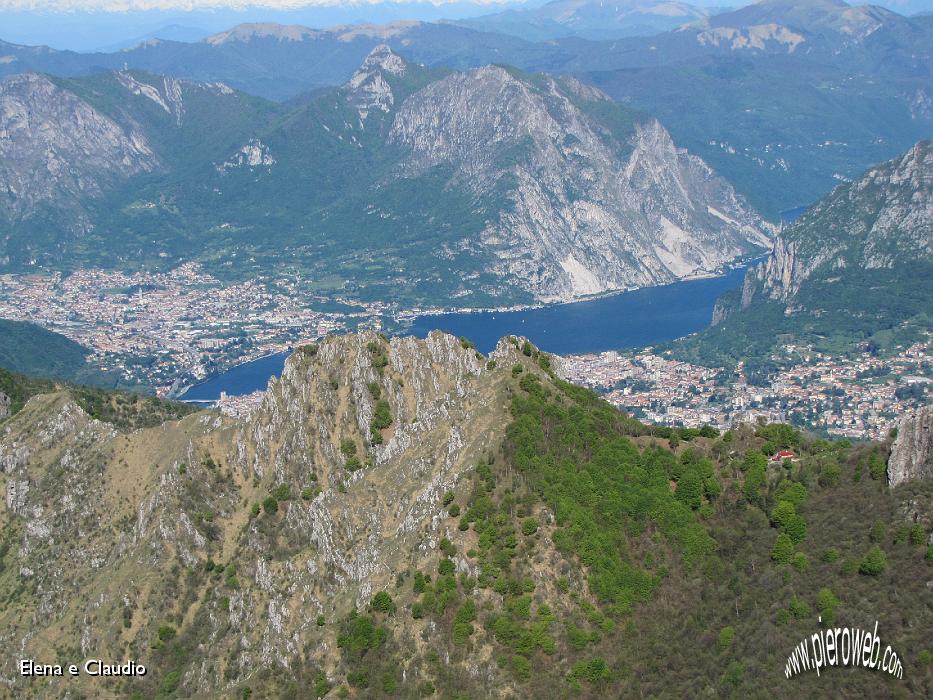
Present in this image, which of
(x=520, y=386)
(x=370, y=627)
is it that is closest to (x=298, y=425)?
(x=520, y=386)

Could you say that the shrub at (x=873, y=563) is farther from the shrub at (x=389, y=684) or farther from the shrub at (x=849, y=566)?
the shrub at (x=389, y=684)

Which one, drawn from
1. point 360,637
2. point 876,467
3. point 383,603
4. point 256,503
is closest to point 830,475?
point 876,467

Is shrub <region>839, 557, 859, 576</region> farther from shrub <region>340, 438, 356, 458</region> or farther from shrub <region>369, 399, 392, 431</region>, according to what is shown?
shrub <region>340, 438, 356, 458</region>

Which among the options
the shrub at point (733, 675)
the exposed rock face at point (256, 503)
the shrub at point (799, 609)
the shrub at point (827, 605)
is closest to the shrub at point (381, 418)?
the exposed rock face at point (256, 503)

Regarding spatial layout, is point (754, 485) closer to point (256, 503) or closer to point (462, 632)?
point (462, 632)

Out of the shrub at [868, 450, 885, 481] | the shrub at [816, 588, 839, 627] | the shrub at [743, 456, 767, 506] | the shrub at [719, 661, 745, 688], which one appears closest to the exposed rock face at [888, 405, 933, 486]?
the shrub at [868, 450, 885, 481]

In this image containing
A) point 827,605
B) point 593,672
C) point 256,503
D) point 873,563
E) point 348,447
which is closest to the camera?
point 827,605
